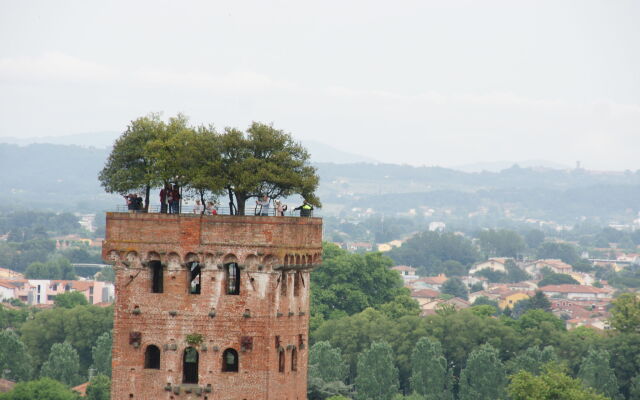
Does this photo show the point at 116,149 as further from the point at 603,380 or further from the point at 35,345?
the point at 35,345

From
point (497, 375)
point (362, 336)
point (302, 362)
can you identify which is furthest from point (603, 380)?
point (302, 362)

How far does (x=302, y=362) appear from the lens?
3850 centimetres

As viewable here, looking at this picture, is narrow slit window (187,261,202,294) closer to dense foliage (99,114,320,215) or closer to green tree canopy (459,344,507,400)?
dense foliage (99,114,320,215)

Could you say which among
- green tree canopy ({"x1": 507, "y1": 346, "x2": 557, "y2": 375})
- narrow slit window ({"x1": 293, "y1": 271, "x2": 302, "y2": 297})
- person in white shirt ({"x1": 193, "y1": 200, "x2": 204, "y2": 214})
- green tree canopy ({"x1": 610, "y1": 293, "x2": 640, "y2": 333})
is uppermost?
person in white shirt ({"x1": 193, "y1": 200, "x2": 204, "y2": 214})

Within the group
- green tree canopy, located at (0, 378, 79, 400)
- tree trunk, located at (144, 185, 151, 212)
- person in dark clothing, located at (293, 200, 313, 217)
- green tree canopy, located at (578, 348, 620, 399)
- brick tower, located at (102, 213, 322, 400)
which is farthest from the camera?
green tree canopy, located at (578, 348, 620, 399)

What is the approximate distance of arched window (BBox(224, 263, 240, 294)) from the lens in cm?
3662

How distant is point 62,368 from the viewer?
113m

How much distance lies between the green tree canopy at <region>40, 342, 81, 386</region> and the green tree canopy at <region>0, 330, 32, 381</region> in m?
1.36

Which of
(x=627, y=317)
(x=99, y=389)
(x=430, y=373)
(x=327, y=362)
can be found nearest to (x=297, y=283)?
(x=99, y=389)

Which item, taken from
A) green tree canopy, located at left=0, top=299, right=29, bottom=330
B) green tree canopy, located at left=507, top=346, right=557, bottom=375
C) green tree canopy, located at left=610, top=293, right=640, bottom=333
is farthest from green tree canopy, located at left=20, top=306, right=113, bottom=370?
green tree canopy, located at left=610, top=293, right=640, bottom=333

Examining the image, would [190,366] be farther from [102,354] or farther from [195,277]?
[102,354]

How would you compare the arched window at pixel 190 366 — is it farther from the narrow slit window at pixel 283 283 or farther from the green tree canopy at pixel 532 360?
Result: the green tree canopy at pixel 532 360

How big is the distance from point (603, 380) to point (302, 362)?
69686mm

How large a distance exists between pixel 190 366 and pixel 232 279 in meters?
2.30
